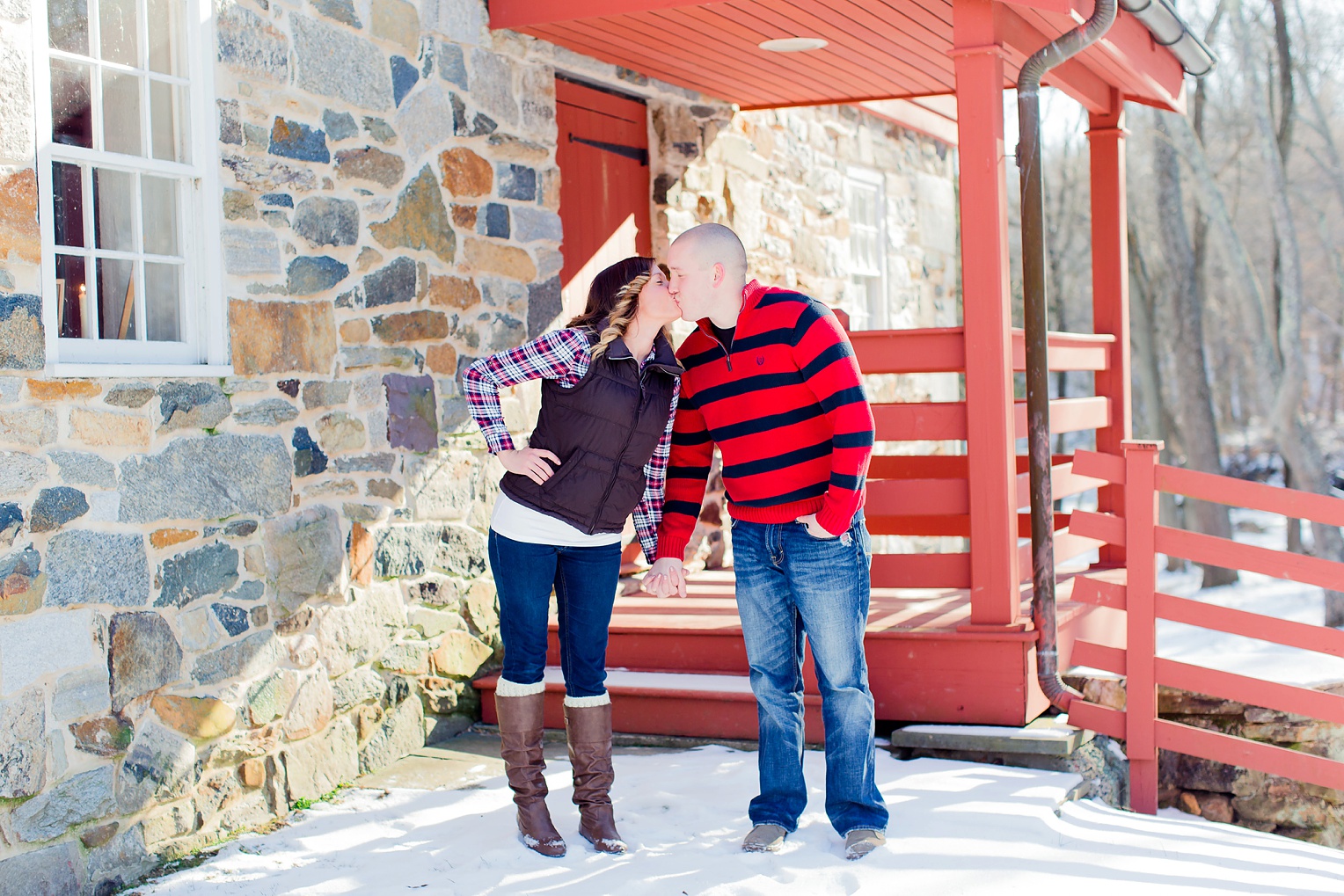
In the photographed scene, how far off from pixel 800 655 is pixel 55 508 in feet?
6.89

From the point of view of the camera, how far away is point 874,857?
3.20 meters

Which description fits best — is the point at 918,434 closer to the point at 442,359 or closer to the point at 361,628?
the point at 442,359

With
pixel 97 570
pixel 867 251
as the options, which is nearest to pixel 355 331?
pixel 97 570

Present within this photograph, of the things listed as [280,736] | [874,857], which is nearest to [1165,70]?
[874,857]

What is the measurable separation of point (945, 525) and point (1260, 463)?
17330mm

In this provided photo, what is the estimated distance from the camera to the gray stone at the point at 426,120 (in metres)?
4.46

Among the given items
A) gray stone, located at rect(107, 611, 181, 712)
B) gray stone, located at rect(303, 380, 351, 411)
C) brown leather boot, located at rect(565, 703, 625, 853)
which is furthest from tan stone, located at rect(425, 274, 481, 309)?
brown leather boot, located at rect(565, 703, 625, 853)

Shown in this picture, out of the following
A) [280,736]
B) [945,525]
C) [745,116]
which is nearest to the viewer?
[280,736]

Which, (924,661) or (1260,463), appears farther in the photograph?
(1260,463)

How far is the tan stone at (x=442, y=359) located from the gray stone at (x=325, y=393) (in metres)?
0.46

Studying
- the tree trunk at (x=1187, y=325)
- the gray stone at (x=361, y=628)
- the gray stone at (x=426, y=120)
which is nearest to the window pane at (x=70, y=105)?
the gray stone at (x=426, y=120)

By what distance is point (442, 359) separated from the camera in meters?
4.62

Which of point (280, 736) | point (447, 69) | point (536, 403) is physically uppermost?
point (447, 69)

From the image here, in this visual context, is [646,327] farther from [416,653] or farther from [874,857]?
[416,653]
